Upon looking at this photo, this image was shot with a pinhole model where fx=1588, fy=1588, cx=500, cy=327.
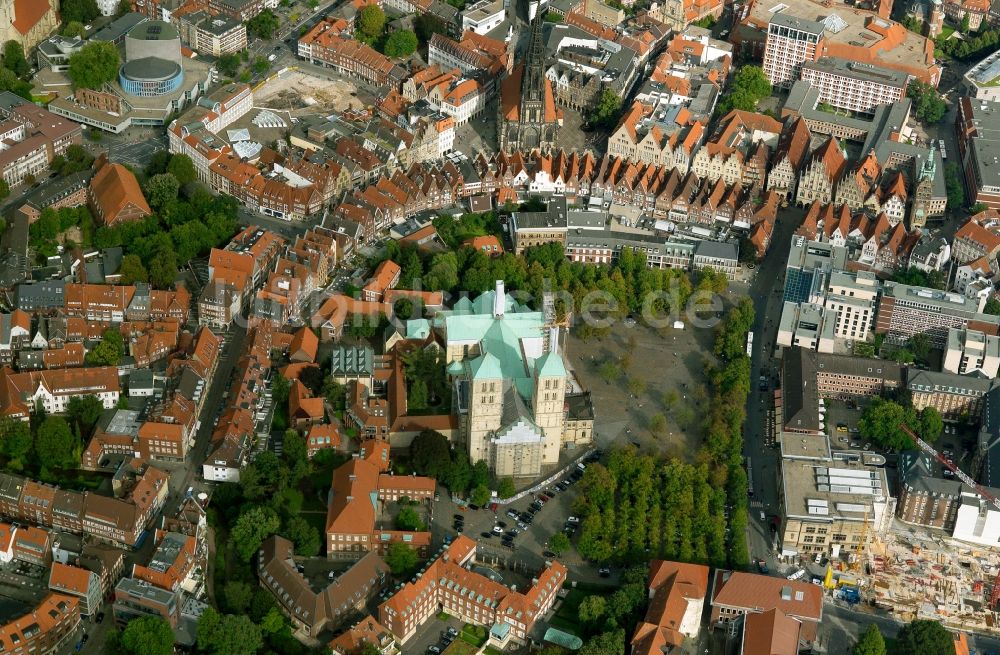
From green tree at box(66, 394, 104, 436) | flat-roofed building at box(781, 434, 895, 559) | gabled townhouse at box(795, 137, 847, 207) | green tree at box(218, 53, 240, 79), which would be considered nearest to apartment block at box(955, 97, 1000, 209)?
gabled townhouse at box(795, 137, 847, 207)

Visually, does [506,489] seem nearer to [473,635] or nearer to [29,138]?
[473,635]

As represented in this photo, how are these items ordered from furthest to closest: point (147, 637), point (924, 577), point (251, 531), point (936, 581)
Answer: point (924, 577)
point (936, 581)
point (251, 531)
point (147, 637)

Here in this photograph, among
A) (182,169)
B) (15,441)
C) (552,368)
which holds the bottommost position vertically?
(15,441)

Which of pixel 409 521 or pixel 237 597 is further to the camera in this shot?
pixel 409 521

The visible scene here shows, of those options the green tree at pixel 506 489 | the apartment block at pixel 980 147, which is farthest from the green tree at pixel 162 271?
the apartment block at pixel 980 147

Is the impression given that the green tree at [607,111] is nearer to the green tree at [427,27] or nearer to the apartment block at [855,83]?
the apartment block at [855,83]

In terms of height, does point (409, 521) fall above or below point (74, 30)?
below

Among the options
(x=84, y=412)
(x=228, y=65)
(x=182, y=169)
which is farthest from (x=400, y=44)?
(x=84, y=412)
